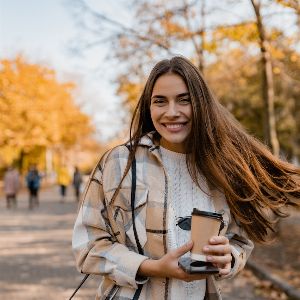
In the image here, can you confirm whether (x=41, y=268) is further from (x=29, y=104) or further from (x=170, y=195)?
(x=29, y=104)

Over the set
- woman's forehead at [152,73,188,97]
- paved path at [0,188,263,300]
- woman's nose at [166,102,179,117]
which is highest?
woman's forehead at [152,73,188,97]

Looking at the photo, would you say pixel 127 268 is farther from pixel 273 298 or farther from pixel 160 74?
pixel 273 298

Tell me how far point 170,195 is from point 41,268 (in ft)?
21.4

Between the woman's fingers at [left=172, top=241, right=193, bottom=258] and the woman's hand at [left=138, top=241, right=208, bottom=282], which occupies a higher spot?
the woman's fingers at [left=172, top=241, right=193, bottom=258]

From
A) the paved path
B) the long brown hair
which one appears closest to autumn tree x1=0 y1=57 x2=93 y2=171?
the paved path

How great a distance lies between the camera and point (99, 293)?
2178 millimetres

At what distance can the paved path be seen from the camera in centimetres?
658

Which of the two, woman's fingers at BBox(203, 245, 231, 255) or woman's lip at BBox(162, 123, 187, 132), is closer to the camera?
woman's fingers at BBox(203, 245, 231, 255)

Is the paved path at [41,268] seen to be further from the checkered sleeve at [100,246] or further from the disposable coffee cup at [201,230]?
the disposable coffee cup at [201,230]

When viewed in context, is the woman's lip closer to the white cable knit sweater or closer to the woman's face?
the woman's face

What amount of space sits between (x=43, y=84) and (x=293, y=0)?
29908mm

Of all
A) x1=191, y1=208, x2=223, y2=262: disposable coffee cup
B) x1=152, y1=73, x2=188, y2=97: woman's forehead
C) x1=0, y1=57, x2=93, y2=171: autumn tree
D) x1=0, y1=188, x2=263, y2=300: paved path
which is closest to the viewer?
x1=191, y1=208, x2=223, y2=262: disposable coffee cup

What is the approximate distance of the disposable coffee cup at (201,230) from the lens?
1.76m

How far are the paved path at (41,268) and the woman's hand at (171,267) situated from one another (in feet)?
15.1
